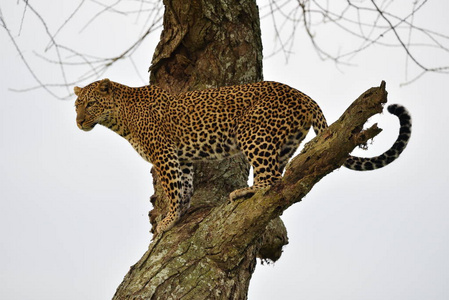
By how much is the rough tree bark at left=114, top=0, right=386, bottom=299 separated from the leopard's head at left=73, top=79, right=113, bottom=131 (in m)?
1.03

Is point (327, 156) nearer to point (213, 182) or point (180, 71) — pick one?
point (213, 182)

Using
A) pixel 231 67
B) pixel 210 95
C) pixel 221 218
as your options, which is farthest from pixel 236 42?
pixel 221 218

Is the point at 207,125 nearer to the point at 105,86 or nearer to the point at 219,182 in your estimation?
the point at 219,182

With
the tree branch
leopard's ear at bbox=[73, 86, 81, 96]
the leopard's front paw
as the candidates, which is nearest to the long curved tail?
the tree branch

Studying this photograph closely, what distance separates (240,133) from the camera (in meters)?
7.65

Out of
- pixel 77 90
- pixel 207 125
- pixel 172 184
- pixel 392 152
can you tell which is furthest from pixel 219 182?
pixel 392 152

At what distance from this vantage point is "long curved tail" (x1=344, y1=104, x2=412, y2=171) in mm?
6633

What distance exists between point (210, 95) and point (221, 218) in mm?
1696

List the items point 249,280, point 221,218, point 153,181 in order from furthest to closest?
point 153,181 < point 249,280 < point 221,218

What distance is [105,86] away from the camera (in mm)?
8812

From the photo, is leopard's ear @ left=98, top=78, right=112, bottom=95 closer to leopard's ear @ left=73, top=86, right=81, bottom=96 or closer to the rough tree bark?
leopard's ear @ left=73, top=86, right=81, bottom=96

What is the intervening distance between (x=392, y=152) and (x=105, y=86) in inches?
151

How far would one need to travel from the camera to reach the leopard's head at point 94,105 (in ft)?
28.6

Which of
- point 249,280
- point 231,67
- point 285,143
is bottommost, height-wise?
point 249,280
